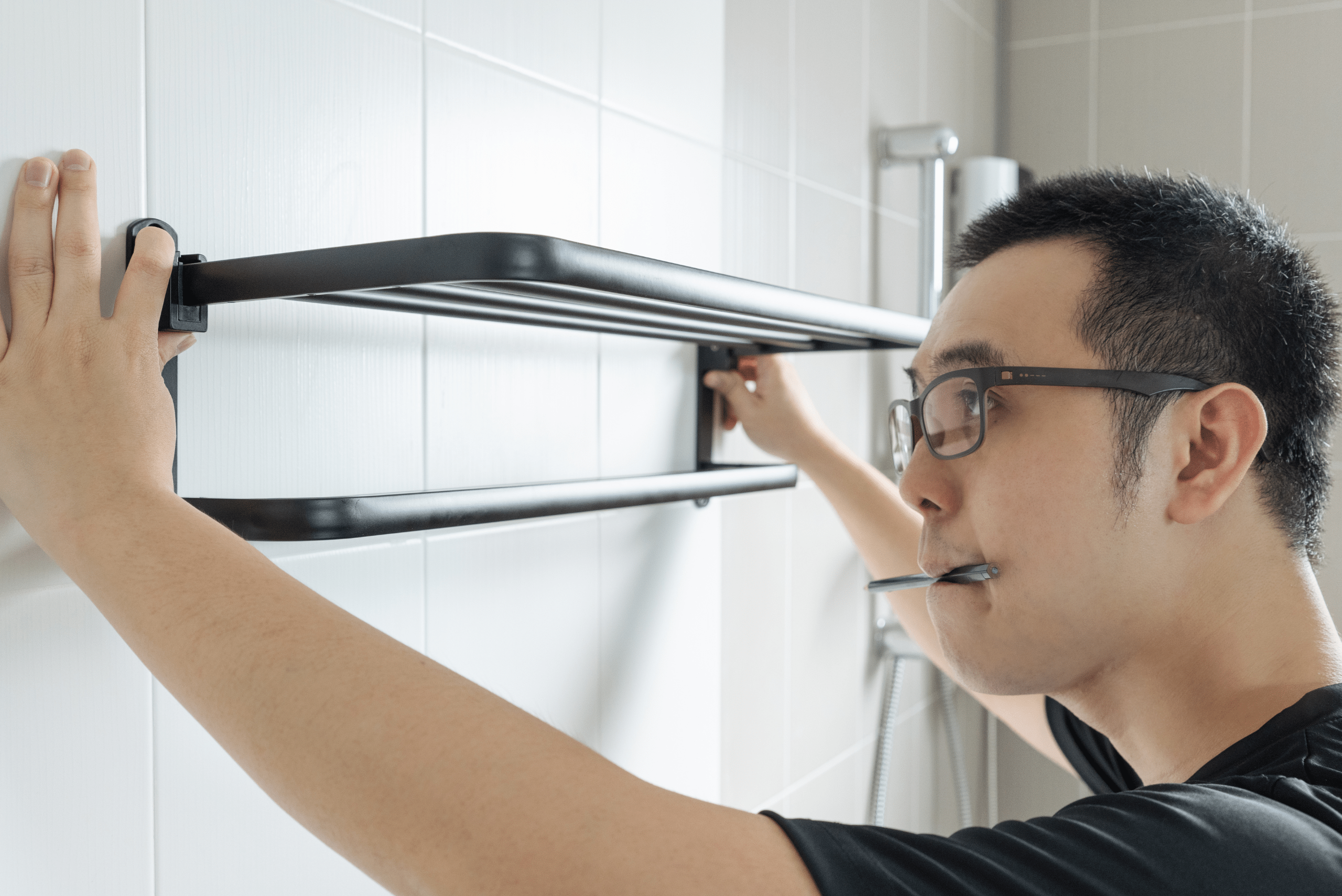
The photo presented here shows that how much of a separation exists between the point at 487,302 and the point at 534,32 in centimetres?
27

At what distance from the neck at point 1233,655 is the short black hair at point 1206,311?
0.05m

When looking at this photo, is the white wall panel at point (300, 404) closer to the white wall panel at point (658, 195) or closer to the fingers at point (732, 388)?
the white wall panel at point (658, 195)

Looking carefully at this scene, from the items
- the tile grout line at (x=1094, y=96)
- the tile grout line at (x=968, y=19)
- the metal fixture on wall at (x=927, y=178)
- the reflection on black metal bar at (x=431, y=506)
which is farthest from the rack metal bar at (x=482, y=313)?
the tile grout line at (x=1094, y=96)

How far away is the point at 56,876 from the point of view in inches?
20.2

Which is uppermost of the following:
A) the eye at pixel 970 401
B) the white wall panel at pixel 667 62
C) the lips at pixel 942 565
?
the white wall panel at pixel 667 62

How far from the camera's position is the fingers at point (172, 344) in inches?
20.6

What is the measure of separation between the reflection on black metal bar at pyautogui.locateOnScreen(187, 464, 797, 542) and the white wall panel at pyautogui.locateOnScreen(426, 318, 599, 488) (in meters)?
0.08

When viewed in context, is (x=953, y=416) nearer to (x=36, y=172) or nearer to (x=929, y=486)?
(x=929, y=486)

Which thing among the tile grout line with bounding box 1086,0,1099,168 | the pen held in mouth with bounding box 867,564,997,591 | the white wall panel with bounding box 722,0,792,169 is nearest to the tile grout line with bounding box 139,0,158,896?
the pen held in mouth with bounding box 867,564,997,591

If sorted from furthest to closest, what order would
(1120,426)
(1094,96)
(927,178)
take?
(1094,96) < (927,178) < (1120,426)

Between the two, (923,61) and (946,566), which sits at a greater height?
(923,61)

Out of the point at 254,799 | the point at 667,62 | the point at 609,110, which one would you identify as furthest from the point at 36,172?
the point at 667,62

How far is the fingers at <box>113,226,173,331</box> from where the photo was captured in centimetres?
49

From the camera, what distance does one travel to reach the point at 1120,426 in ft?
2.18
